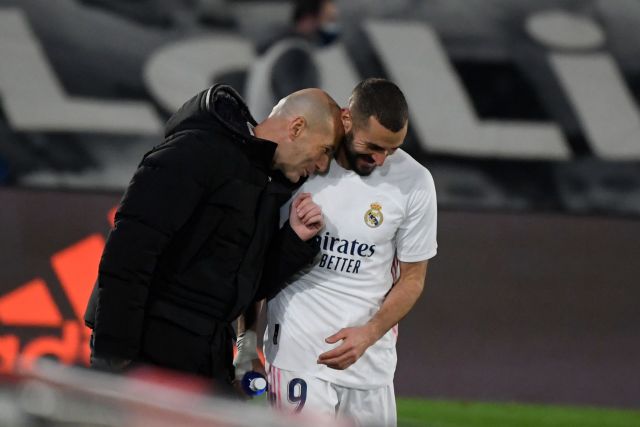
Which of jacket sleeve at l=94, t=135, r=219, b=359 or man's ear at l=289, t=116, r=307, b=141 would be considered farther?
man's ear at l=289, t=116, r=307, b=141

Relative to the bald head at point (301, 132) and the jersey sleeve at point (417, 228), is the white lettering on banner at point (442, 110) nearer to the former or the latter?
the jersey sleeve at point (417, 228)

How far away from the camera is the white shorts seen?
4.03 meters

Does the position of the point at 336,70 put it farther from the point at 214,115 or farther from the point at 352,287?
the point at 214,115

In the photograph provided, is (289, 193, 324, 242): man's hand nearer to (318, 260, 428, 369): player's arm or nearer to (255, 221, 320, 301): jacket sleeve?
(255, 221, 320, 301): jacket sleeve

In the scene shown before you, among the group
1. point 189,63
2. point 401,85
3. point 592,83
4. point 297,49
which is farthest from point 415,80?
point 189,63

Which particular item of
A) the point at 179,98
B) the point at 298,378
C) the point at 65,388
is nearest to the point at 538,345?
the point at 179,98

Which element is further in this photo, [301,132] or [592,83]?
[592,83]

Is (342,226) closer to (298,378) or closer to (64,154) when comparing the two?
(298,378)

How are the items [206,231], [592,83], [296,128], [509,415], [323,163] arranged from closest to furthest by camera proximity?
[206,231] < [296,128] < [323,163] < [509,415] < [592,83]

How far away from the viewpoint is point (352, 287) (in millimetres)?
4016

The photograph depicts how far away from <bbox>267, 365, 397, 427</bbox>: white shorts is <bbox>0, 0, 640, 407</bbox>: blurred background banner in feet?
11.5

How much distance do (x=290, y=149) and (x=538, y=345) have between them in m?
4.47

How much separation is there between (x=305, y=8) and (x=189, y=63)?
0.84 metres

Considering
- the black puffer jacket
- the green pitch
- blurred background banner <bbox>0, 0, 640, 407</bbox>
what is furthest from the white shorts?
blurred background banner <bbox>0, 0, 640, 407</bbox>
